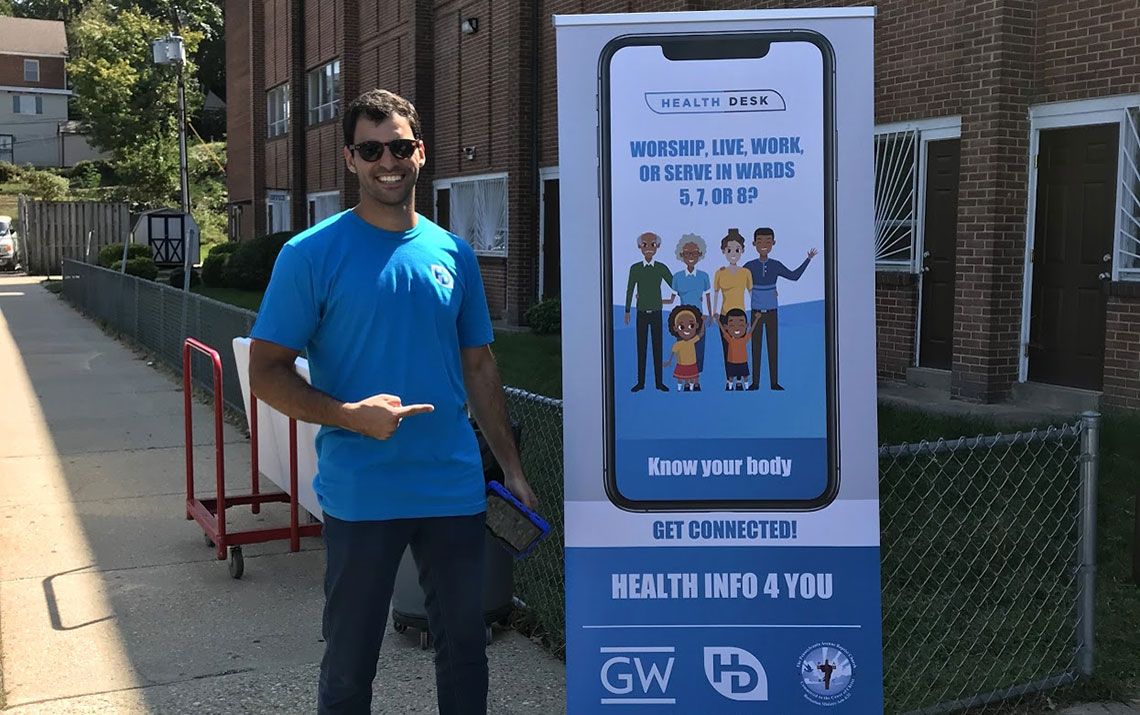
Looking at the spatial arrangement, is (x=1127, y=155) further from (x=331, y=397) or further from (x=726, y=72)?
(x=331, y=397)

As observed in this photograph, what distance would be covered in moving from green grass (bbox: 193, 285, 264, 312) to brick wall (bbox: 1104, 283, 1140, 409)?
16209 mm

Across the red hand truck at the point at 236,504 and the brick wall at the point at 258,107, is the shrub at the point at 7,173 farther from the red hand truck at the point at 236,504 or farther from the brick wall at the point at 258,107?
the red hand truck at the point at 236,504

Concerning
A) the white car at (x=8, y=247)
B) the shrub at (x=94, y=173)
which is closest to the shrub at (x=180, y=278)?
the white car at (x=8, y=247)

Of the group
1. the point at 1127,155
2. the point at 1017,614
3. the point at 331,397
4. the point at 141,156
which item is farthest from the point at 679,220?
the point at 141,156

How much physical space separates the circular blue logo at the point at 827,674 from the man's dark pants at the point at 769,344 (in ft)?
2.44

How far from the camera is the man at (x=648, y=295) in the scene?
9.70ft

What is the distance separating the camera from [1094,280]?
30.4 feet

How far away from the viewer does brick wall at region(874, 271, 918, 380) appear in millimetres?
10877

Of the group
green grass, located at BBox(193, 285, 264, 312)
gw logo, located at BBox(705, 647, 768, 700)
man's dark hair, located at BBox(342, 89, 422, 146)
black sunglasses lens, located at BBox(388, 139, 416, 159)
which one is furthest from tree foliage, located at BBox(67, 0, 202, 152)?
gw logo, located at BBox(705, 647, 768, 700)

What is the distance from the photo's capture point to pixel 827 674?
3020mm

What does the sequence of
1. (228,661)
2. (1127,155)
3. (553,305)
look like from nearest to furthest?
1. (228,661)
2. (1127,155)
3. (553,305)

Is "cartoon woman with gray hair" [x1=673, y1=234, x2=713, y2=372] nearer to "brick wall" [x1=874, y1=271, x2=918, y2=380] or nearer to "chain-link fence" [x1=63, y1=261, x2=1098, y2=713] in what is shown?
"chain-link fence" [x1=63, y1=261, x2=1098, y2=713]

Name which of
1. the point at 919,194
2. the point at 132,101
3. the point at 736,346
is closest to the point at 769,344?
the point at 736,346

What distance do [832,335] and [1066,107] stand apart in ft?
24.7
